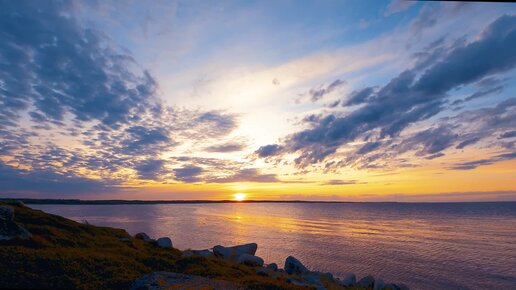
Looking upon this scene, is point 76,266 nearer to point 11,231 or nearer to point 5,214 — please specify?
point 11,231

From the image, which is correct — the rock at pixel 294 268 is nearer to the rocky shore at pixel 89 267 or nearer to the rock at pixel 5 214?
the rocky shore at pixel 89 267

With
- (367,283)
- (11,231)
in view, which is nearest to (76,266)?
(11,231)

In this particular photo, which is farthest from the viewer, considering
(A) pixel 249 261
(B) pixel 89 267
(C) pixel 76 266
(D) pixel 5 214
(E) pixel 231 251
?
(E) pixel 231 251

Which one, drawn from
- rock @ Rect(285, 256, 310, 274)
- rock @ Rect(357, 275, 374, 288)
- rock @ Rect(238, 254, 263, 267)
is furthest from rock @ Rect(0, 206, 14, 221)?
rock @ Rect(357, 275, 374, 288)

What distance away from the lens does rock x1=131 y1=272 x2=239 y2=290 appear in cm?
1235

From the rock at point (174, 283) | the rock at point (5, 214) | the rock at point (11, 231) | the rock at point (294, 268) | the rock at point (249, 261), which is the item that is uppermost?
the rock at point (5, 214)

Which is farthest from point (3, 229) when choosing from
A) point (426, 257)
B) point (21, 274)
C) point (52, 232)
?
point (426, 257)

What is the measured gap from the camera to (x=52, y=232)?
2080 centimetres

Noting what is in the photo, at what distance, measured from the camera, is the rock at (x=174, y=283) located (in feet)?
40.5

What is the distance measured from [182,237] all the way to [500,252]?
45.8 meters

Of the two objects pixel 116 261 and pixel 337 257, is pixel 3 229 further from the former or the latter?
pixel 337 257

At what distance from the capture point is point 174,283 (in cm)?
1289

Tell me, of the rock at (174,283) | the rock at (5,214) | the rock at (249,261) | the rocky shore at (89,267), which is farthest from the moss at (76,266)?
the rock at (249,261)

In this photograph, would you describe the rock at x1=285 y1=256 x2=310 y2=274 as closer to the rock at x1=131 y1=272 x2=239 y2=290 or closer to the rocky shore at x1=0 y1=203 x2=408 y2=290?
the rocky shore at x1=0 y1=203 x2=408 y2=290
